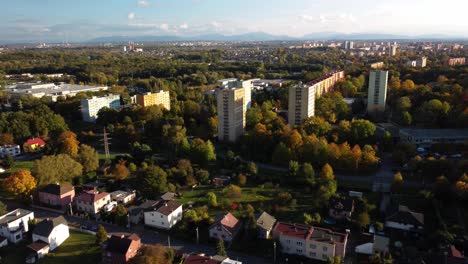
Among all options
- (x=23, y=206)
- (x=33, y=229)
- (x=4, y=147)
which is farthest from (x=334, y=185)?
(x=4, y=147)

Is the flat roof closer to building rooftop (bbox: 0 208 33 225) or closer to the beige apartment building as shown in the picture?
the beige apartment building

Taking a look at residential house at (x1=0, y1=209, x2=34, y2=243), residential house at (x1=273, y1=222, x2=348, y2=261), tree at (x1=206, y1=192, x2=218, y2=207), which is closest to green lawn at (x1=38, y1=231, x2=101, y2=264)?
residential house at (x1=0, y1=209, x2=34, y2=243)

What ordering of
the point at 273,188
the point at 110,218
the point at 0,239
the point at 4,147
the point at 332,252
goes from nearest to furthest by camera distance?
the point at 332,252 < the point at 0,239 < the point at 110,218 < the point at 273,188 < the point at 4,147

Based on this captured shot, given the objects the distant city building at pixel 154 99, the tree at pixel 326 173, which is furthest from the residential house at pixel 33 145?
the tree at pixel 326 173

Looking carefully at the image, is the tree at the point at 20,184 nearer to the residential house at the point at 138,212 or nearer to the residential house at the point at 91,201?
the residential house at the point at 91,201

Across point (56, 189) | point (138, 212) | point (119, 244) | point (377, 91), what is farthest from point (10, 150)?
point (377, 91)

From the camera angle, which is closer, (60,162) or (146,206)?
(146,206)

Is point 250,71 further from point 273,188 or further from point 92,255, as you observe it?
point 92,255

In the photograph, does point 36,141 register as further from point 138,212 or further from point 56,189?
point 138,212
